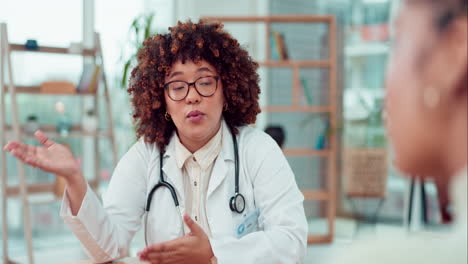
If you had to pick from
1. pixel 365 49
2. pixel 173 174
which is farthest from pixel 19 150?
pixel 365 49

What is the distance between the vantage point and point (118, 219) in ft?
5.54

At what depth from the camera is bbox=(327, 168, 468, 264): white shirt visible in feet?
1.19

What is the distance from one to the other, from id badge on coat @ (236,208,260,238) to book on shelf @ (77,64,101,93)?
2.48 metres

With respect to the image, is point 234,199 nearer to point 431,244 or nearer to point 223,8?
point 431,244

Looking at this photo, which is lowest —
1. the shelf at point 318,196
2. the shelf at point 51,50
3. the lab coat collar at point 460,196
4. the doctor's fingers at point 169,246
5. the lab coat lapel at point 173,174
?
the shelf at point 318,196

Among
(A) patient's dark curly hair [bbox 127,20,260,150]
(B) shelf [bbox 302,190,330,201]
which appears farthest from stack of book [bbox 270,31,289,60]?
(A) patient's dark curly hair [bbox 127,20,260,150]

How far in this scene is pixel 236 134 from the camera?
1836 mm

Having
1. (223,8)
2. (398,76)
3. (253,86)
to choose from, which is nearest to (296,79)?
(223,8)

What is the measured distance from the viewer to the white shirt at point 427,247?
364 millimetres

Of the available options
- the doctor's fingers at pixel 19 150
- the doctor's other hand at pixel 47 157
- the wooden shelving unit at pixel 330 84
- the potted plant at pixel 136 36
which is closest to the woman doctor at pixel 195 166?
the doctor's other hand at pixel 47 157

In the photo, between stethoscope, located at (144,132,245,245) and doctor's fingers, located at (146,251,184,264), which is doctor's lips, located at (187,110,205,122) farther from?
doctor's fingers, located at (146,251,184,264)

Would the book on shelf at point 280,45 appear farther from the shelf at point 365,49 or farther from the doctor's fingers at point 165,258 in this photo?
the doctor's fingers at point 165,258

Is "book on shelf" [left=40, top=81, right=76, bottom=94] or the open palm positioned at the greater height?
"book on shelf" [left=40, top=81, right=76, bottom=94]

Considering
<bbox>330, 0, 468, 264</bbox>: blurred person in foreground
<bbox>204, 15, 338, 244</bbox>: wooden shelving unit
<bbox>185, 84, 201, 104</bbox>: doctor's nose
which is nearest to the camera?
<bbox>330, 0, 468, 264</bbox>: blurred person in foreground
